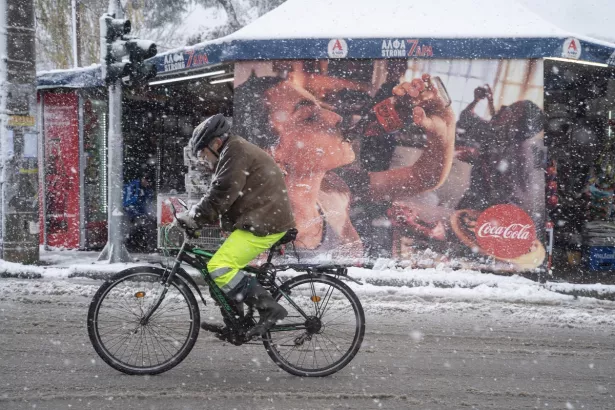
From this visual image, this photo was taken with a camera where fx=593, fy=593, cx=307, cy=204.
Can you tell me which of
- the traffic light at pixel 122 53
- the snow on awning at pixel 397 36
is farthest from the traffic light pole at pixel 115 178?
the snow on awning at pixel 397 36

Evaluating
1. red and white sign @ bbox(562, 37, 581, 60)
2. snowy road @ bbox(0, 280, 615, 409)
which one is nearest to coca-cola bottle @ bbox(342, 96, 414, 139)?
red and white sign @ bbox(562, 37, 581, 60)

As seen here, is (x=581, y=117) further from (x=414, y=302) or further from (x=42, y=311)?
(x=42, y=311)

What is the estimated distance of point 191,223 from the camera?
425cm

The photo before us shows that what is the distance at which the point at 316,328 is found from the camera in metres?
4.49

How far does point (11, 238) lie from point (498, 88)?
26.5 feet

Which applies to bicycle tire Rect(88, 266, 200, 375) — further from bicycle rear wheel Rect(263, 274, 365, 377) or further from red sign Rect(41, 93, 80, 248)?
red sign Rect(41, 93, 80, 248)

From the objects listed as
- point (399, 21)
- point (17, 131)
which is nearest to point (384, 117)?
point (399, 21)

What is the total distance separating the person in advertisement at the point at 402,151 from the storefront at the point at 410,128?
2 cm

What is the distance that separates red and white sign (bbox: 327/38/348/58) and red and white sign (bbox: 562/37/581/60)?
10.7 ft

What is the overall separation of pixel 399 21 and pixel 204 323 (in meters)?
7.03

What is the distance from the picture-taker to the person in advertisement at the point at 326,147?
9.52m

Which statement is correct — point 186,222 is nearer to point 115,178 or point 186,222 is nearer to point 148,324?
point 148,324

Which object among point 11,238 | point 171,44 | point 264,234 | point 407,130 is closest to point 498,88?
point 407,130

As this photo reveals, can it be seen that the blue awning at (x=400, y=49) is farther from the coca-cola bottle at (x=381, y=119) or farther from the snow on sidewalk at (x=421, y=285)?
the snow on sidewalk at (x=421, y=285)
